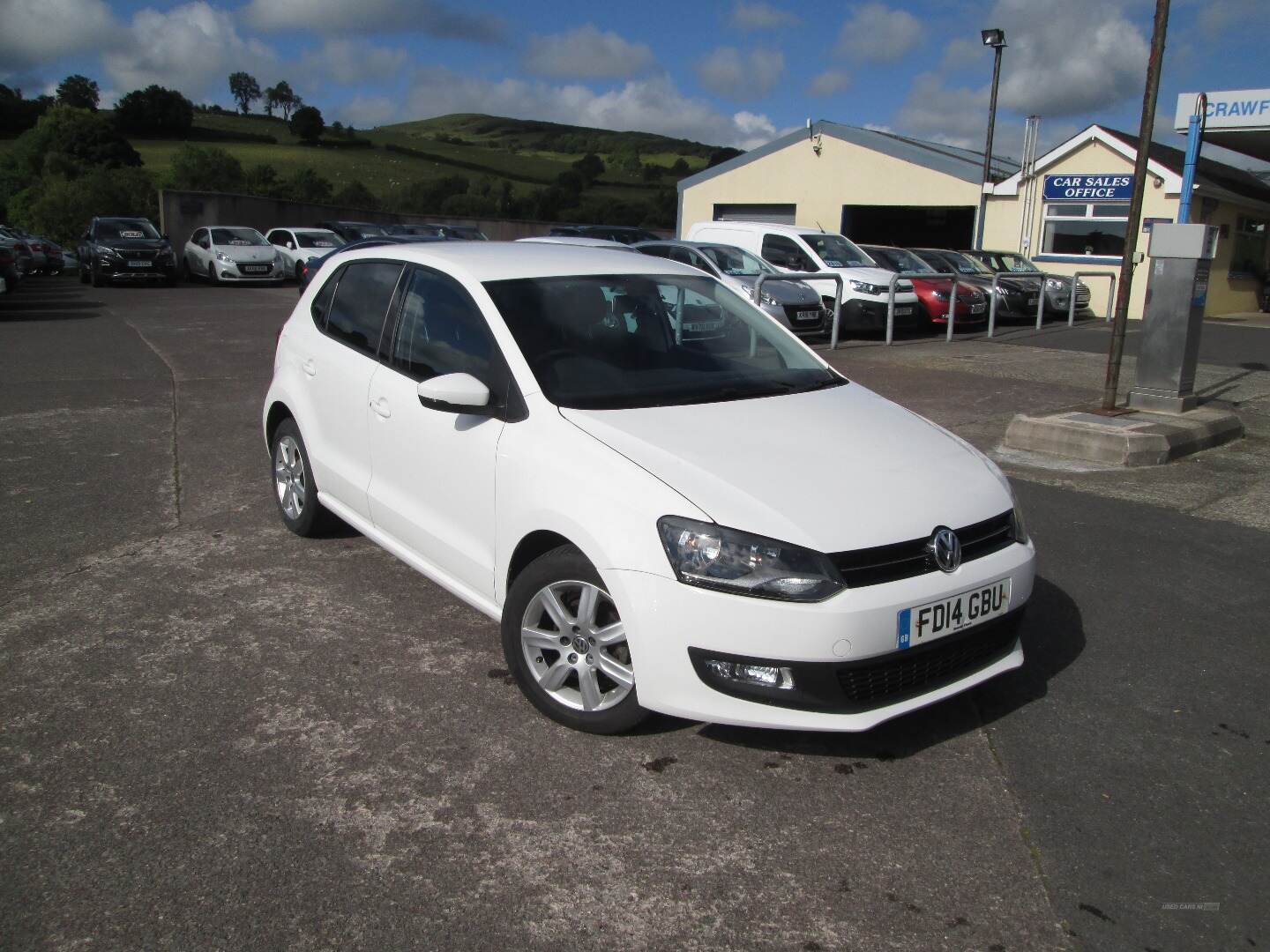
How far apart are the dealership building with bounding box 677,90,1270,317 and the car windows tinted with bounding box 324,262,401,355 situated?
18889 mm

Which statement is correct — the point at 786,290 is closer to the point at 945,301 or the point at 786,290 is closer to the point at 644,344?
the point at 945,301

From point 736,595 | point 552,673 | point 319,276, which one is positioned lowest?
point 552,673

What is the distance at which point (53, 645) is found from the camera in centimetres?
432

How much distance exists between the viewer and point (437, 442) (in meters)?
4.21

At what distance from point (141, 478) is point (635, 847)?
17.4 ft

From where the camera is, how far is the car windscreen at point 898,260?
65.0ft

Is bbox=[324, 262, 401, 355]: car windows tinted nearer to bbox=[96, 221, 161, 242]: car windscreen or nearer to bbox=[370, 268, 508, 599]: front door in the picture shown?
bbox=[370, 268, 508, 599]: front door

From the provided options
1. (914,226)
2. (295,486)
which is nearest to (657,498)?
(295,486)

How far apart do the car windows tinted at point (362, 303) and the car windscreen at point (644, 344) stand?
82 centimetres

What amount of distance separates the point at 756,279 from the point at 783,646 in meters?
12.6

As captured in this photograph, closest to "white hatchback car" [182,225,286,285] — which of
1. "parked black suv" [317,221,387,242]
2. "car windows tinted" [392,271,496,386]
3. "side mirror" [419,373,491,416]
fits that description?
"parked black suv" [317,221,387,242]

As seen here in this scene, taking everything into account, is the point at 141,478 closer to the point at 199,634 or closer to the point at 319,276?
the point at 319,276

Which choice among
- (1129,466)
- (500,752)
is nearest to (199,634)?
(500,752)

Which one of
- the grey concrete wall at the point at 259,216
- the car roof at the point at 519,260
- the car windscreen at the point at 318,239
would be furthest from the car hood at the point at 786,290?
the grey concrete wall at the point at 259,216
